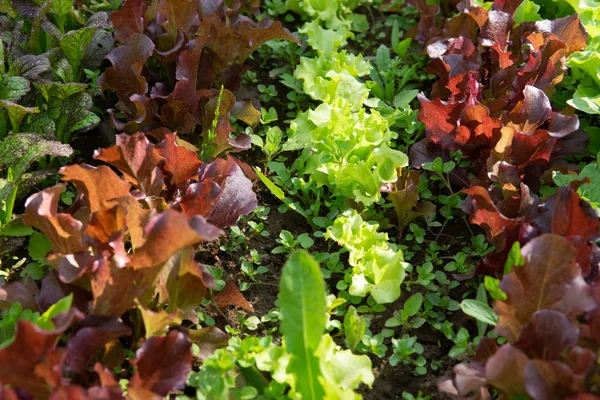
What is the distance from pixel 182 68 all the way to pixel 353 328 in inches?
42.6

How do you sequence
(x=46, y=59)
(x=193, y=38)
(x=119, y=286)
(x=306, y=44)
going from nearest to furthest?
(x=119, y=286), (x=46, y=59), (x=193, y=38), (x=306, y=44)

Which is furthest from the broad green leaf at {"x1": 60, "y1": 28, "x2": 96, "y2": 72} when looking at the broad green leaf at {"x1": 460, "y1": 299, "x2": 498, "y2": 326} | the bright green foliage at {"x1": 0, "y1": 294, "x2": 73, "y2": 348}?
the broad green leaf at {"x1": 460, "y1": 299, "x2": 498, "y2": 326}

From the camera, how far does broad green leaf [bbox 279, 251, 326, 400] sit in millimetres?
1681

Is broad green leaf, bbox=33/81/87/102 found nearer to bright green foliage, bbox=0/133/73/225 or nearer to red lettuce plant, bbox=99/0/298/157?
red lettuce plant, bbox=99/0/298/157

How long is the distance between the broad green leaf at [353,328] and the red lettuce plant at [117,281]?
13.4 inches

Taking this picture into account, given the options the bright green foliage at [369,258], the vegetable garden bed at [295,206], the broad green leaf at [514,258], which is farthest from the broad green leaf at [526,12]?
the broad green leaf at [514,258]

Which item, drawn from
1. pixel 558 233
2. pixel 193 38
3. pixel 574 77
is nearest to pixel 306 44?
pixel 193 38

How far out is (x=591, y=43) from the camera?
272cm

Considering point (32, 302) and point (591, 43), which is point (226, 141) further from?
point (591, 43)

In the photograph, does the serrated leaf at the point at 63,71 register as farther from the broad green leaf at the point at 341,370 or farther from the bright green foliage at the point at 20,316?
the broad green leaf at the point at 341,370

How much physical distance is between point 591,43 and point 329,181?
116cm

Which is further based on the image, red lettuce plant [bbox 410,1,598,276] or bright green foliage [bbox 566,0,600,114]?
bright green foliage [bbox 566,0,600,114]

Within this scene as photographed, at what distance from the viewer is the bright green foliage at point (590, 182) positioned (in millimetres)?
2170

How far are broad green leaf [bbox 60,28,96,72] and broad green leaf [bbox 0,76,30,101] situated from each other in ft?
0.87
